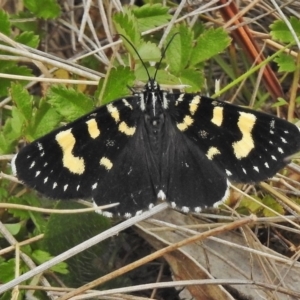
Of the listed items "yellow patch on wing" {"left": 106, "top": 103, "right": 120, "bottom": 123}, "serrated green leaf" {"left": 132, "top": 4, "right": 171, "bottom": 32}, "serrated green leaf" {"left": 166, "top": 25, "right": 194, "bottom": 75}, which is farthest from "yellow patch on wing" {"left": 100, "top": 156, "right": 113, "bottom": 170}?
"serrated green leaf" {"left": 132, "top": 4, "right": 171, "bottom": 32}

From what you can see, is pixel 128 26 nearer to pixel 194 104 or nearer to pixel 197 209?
pixel 194 104

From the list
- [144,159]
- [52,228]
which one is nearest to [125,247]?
[52,228]

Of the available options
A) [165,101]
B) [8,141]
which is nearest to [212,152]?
[165,101]

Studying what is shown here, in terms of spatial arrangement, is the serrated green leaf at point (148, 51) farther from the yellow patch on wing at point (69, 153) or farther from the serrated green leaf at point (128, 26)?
the yellow patch on wing at point (69, 153)

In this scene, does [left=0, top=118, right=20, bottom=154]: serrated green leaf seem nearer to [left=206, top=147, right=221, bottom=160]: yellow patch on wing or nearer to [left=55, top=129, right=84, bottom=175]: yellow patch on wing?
[left=55, top=129, right=84, bottom=175]: yellow patch on wing

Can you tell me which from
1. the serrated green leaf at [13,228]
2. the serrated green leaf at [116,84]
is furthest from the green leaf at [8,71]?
the serrated green leaf at [13,228]

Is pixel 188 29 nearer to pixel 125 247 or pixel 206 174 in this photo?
pixel 206 174
